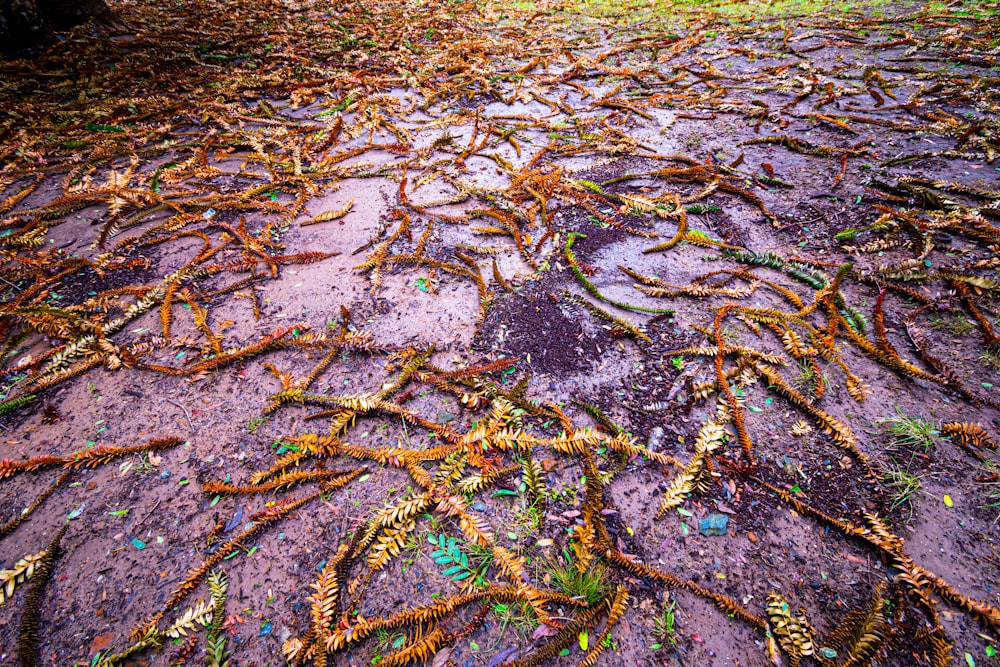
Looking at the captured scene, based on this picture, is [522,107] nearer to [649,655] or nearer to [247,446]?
[247,446]

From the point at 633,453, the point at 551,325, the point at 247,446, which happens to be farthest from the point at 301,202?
the point at 633,453

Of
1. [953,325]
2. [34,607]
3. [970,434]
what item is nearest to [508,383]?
[34,607]

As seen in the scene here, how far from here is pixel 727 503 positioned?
195 cm

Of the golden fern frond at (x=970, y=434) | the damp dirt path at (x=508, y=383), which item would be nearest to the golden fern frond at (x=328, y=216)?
the damp dirt path at (x=508, y=383)

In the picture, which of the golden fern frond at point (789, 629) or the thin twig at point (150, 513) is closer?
the golden fern frond at point (789, 629)

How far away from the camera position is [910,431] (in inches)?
83.3

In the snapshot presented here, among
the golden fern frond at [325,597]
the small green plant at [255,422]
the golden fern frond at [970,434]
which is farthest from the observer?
the small green plant at [255,422]

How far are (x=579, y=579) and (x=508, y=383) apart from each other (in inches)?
43.3

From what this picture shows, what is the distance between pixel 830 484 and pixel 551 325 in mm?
1727

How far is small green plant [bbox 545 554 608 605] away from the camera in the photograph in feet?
5.53

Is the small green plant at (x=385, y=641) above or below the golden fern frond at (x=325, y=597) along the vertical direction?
below

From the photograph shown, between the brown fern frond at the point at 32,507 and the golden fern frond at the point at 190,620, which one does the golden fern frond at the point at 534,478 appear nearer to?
the golden fern frond at the point at 190,620

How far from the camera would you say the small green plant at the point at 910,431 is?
2.08 meters

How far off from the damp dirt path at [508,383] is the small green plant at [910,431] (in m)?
0.02
